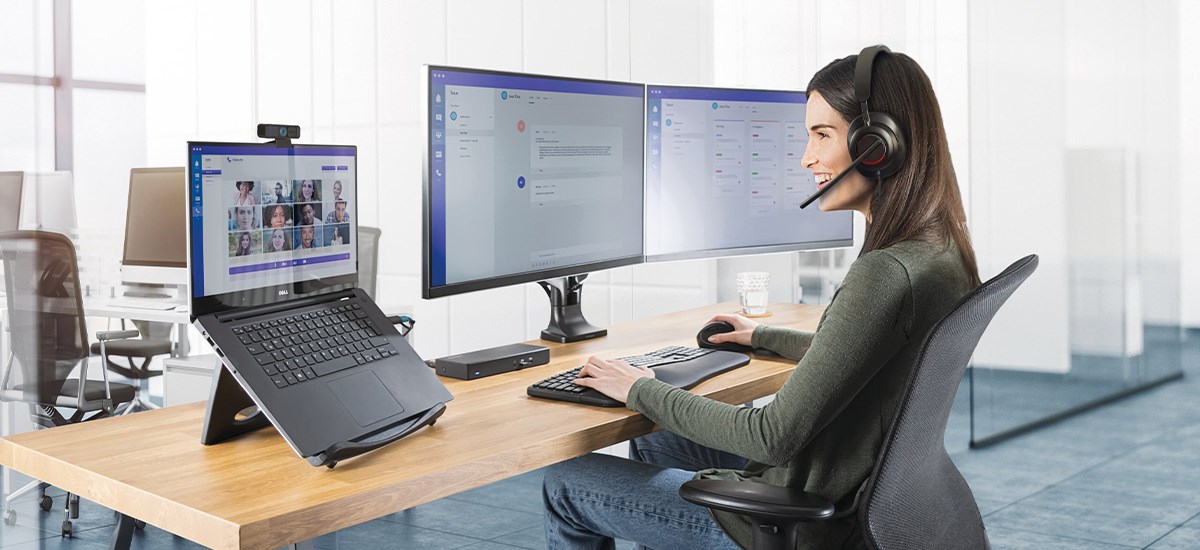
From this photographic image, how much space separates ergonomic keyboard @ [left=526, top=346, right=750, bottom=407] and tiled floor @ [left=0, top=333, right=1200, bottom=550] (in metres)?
1.31

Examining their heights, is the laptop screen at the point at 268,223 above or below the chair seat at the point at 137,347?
above

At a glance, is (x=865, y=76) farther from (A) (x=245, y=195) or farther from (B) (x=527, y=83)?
(A) (x=245, y=195)

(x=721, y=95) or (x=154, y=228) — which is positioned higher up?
(x=721, y=95)

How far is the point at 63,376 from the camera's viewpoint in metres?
2.97

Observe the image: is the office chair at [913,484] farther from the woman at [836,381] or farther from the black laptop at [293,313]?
the black laptop at [293,313]

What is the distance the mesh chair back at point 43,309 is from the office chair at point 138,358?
0.11m

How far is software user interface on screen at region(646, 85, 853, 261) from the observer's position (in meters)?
2.42

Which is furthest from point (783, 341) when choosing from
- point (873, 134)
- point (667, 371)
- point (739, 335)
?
point (873, 134)

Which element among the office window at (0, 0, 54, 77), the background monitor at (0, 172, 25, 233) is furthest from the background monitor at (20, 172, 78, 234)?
the office window at (0, 0, 54, 77)

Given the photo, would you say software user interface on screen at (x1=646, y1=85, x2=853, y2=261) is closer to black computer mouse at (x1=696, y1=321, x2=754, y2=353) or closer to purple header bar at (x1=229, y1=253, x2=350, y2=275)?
black computer mouse at (x1=696, y1=321, x2=754, y2=353)

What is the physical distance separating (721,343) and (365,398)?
91 cm

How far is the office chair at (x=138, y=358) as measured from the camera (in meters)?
3.16

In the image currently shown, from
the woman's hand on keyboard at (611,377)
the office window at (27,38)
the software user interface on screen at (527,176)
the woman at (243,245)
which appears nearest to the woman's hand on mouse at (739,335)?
the software user interface on screen at (527,176)

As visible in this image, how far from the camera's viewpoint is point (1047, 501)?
3.60m
